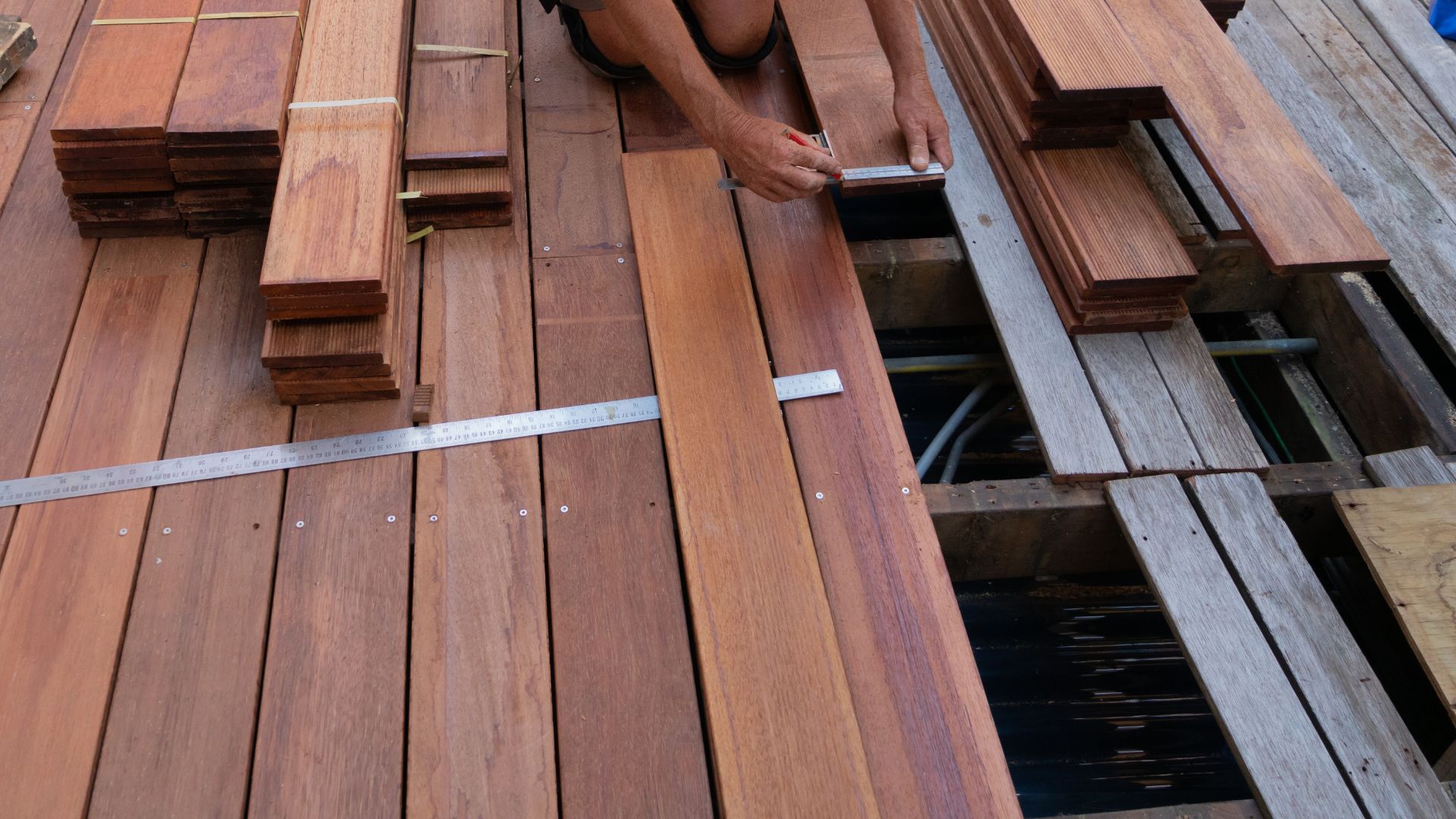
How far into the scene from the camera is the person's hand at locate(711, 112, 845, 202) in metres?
2.15

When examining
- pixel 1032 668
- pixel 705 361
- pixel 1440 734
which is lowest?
pixel 1440 734

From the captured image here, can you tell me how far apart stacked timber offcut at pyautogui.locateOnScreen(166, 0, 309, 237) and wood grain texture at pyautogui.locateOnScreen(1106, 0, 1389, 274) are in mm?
1991

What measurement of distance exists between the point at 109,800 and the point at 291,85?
1563 mm

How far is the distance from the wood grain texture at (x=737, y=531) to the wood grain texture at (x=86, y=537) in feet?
3.31

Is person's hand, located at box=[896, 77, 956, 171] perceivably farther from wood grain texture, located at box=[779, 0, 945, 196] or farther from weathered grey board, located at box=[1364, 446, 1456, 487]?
weathered grey board, located at box=[1364, 446, 1456, 487]

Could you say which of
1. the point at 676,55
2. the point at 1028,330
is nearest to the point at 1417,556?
the point at 1028,330

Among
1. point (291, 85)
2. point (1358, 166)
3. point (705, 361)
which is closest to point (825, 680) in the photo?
point (705, 361)

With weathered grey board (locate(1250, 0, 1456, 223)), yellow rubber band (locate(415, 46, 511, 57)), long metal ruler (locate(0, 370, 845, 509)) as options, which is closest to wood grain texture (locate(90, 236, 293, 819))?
long metal ruler (locate(0, 370, 845, 509))

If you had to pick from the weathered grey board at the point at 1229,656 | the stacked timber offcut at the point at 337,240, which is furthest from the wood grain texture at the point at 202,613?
the weathered grey board at the point at 1229,656

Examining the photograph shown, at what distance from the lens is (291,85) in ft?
7.70

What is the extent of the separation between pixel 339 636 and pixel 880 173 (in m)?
1.53

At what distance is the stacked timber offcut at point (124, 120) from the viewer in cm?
214

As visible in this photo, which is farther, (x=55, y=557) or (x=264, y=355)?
(x=264, y=355)

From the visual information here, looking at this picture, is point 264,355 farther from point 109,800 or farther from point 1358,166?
point 1358,166
